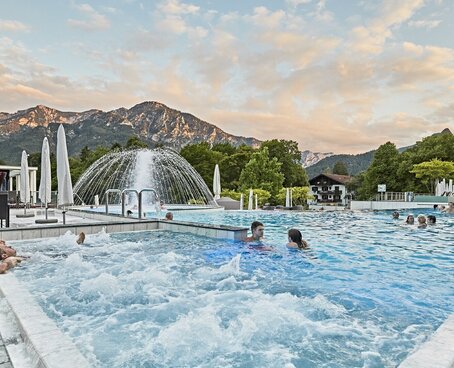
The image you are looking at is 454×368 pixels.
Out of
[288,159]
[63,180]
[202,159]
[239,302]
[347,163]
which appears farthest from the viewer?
[347,163]

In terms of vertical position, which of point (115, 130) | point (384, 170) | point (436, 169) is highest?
point (115, 130)

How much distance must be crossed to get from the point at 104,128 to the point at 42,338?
509 feet

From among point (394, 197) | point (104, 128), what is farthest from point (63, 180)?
point (104, 128)

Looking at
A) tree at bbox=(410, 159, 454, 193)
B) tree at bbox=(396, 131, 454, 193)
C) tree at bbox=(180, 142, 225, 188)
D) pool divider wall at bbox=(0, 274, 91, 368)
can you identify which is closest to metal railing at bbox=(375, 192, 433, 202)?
tree at bbox=(410, 159, 454, 193)

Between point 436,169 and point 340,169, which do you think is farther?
point 340,169

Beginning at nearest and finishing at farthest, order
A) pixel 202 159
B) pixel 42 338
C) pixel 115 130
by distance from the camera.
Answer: pixel 42 338
pixel 202 159
pixel 115 130

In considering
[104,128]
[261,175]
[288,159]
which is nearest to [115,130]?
[104,128]

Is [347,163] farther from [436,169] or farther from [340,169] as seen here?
[436,169]

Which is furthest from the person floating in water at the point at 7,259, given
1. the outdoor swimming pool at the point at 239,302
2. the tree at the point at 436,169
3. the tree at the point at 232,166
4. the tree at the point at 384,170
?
the tree at the point at 384,170

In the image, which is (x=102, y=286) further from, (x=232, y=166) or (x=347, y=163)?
(x=347, y=163)

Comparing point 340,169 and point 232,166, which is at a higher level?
point 340,169

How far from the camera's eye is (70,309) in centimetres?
474

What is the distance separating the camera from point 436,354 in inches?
108

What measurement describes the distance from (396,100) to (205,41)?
584 inches
